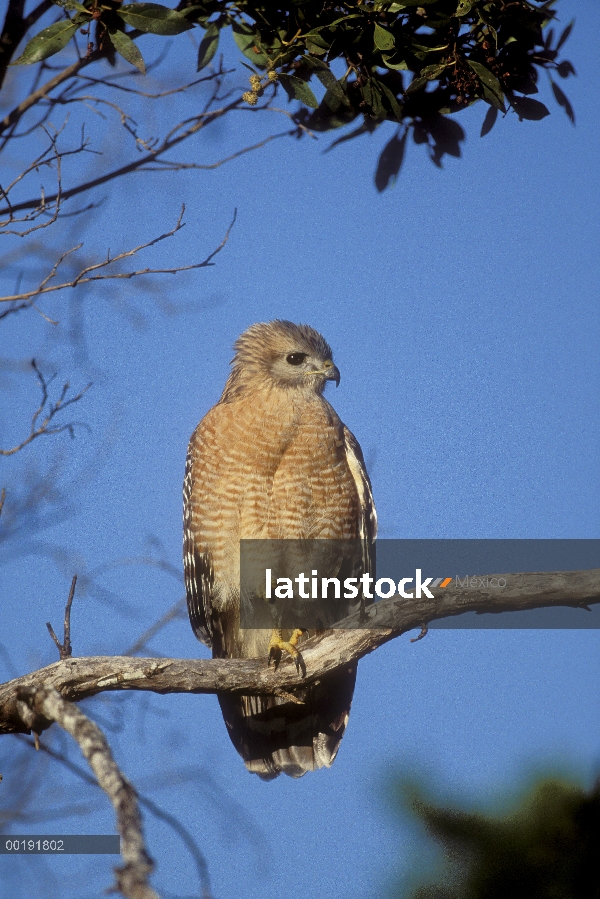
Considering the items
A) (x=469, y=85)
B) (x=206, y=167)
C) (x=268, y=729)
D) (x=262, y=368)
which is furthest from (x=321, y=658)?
(x=469, y=85)

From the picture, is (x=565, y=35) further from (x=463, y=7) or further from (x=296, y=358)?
(x=296, y=358)

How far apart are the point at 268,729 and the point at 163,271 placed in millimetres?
1841

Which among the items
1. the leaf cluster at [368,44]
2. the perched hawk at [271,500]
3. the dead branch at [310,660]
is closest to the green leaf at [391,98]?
the leaf cluster at [368,44]

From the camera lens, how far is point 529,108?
8.46 feet

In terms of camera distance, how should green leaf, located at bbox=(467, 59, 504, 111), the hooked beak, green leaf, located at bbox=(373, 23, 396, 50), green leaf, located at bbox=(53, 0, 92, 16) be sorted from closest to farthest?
green leaf, located at bbox=(53, 0, 92, 16), green leaf, located at bbox=(373, 23, 396, 50), green leaf, located at bbox=(467, 59, 504, 111), the hooked beak

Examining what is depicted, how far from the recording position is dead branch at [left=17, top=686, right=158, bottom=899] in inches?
53.1

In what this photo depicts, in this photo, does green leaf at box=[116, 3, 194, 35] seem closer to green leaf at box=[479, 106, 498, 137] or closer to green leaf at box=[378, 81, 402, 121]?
green leaf at box=[378, 81, 402, 121]

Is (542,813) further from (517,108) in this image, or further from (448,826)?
(517,108)

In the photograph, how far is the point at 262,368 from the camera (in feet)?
10.6

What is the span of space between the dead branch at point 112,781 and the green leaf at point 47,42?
162cm

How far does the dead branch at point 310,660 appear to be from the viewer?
2.12 m

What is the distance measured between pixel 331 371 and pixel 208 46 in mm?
1223

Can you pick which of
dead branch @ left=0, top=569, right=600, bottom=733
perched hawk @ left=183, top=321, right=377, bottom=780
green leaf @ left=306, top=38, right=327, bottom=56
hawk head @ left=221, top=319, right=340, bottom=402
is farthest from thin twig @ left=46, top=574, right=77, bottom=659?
green leaf @ left=306, top=38, right=327, bottom=56

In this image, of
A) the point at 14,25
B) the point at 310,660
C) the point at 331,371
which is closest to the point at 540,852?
the point at 310,660
